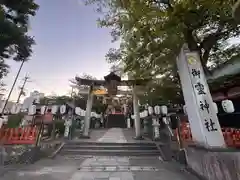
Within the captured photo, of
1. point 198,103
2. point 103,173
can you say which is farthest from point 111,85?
point 198,103

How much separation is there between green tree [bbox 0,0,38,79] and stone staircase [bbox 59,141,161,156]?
555 centimetres

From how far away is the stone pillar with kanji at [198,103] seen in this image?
4945 millimetres

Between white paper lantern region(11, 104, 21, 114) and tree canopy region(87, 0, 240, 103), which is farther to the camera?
white paper lantern region(11, 104, 21, 114)

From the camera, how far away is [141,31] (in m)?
6.67

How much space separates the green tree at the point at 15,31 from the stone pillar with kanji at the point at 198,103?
301 inches

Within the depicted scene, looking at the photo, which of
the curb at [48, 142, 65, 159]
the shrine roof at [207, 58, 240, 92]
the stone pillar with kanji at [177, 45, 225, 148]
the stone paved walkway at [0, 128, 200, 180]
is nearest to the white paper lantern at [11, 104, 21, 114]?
the curb at [48, 142, 65, 159]

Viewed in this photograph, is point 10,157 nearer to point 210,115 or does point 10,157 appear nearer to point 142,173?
point 142,173

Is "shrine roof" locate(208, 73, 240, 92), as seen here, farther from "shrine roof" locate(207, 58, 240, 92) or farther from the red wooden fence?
the red wooden fence

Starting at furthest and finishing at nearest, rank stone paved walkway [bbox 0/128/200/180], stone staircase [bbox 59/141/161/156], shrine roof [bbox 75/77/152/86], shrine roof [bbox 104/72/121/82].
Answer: shrine roof [bbox 75/77/152/86]
shrine roof [bbox 104/72/121/82]
stone staircase [bbox 59/141/161/156]
stone paved walkway [bbox 0/128/200/180]

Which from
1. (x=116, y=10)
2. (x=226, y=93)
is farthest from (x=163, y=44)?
(x=226, y=93)

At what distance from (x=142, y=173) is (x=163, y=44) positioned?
4.34 meters

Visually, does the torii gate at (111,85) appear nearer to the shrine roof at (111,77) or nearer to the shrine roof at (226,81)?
the shrine roof at (111,77)

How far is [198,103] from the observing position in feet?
17.3

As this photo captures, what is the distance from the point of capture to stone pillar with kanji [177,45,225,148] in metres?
4.95
